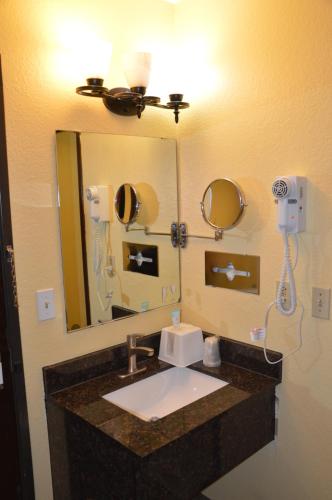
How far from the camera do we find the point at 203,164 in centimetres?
184

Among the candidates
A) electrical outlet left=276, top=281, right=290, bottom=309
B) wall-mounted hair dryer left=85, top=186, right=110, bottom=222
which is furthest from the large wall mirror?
electrical outlet left=276, top=281, right=290, bottom=309

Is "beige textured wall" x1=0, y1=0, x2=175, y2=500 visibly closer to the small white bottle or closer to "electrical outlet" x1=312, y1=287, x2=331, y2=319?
the small white bottle

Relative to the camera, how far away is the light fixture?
1.53 meters

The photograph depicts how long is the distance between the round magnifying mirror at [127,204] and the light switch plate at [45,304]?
458mm

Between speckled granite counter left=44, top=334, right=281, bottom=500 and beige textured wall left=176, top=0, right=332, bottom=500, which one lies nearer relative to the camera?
speckled granite counter left=44, top=334, right=281, bottom=500

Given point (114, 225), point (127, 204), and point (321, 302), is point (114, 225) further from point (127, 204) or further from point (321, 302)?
point (321, 302)

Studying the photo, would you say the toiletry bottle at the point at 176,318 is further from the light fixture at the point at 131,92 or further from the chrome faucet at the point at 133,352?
the light fixture at the point at 131,92

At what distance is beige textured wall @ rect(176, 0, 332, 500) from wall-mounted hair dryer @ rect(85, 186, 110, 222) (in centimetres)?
42

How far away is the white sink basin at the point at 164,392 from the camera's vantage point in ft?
5.34

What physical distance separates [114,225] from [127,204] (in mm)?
115

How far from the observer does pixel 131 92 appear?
159 centimetres

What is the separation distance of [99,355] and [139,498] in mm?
609

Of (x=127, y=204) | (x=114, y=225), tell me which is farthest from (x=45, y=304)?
(x=127, y=204)

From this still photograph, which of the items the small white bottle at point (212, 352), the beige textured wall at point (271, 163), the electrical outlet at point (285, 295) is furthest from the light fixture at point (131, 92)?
the small white bottle at point (212, 352)
